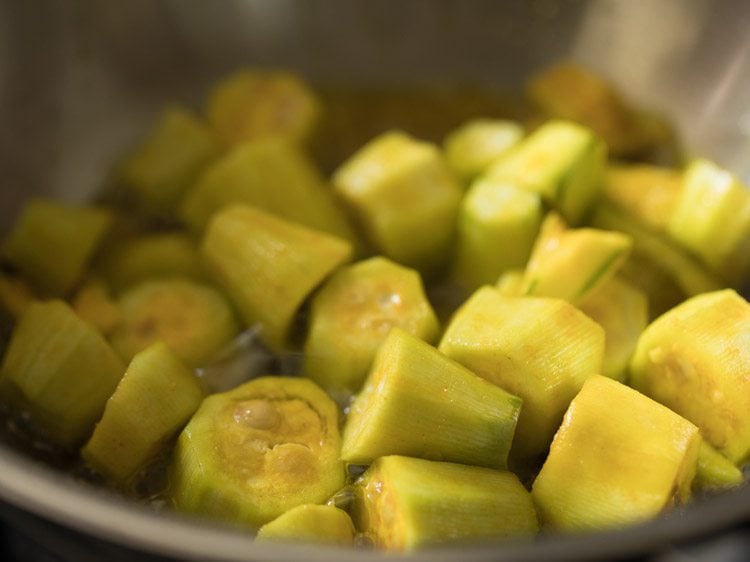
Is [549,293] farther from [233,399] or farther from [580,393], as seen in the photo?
[233,399]

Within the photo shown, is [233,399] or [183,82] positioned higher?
[183,82]

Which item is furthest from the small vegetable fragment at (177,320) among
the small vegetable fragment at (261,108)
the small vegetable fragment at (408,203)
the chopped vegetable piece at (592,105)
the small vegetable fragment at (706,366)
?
the chopped vegetable piece at (592,105)

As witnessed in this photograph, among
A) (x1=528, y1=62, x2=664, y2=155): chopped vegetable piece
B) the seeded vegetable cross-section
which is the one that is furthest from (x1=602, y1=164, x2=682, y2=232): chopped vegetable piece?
(x1=528, y1=62, x2=664, y2=155): chopped vegetable piece

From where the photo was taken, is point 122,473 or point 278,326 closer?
point 122,473

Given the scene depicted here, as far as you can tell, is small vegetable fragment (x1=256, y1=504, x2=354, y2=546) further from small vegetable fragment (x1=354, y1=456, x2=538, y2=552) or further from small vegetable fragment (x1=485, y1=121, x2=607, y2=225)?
small vegetable fragment (x1=485, y1=121, x2=607, y2=225)

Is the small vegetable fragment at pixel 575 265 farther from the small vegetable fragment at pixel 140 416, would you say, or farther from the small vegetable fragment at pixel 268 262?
the small vegetable fragment at pixel 140 416

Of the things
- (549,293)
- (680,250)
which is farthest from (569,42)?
(549,293)

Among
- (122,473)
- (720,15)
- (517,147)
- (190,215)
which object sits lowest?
(122,473)
